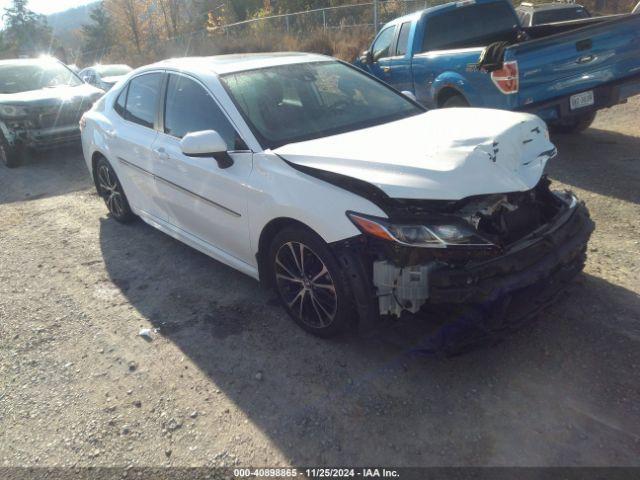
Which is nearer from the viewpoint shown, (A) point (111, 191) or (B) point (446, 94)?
(A) point (111, 191)

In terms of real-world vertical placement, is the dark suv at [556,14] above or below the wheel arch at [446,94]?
above

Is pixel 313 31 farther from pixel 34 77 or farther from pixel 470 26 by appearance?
pixel 470 26

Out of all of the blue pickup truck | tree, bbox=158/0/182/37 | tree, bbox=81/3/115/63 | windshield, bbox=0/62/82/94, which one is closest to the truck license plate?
the blue pickup truck

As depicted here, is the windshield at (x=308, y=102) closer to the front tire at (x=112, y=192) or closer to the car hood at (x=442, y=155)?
the car hood at (x=442, y=155)

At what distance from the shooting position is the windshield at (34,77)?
30.4 ft

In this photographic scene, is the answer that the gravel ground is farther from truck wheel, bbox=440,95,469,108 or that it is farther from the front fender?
truck wheel, bbox=440,95,469,108

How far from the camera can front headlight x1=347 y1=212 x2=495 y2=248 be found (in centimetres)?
266

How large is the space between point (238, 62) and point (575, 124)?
5.49m

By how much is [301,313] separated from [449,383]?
1.06 meters

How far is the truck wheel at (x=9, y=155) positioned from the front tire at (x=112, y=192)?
4.14 m

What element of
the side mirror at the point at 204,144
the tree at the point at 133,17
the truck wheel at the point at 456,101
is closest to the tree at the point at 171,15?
the tree at the point at 133,17

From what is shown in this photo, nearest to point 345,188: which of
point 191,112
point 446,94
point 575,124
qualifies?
point 191,112

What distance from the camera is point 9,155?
8797mm

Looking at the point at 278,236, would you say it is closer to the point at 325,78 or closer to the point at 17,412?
the point at 325,78
